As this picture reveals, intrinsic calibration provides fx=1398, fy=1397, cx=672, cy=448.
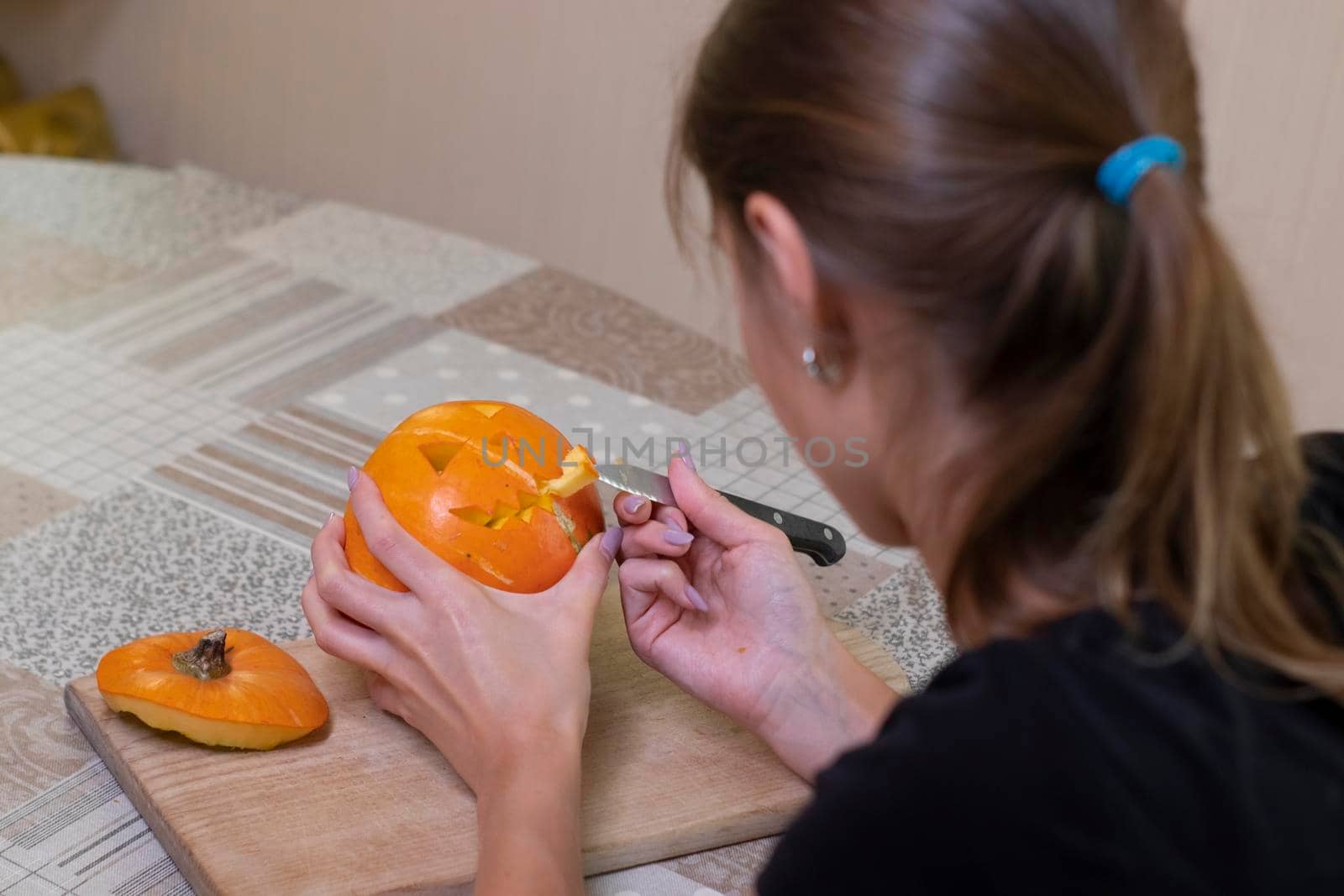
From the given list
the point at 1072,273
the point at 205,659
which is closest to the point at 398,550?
the point at 205,659

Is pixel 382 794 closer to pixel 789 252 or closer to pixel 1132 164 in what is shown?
pixel 789 252

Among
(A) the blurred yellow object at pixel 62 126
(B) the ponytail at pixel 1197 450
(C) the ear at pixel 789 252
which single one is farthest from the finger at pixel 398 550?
(A) the blurred yellow object at pixel 62 126

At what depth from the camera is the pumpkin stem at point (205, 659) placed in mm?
977

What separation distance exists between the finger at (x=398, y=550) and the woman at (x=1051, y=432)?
32 cm

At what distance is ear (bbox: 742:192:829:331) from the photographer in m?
0.71

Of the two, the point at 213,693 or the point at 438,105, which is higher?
the point at 438,105

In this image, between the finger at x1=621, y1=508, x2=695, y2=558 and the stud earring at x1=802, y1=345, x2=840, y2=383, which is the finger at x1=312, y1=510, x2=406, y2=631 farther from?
the stud earring at x1=802, y1=345, x2=840, y2=383

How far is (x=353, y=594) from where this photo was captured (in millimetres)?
979

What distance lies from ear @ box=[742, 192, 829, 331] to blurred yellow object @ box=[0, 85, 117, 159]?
88.4 inches

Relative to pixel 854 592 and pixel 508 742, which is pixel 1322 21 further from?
pixel 508 742

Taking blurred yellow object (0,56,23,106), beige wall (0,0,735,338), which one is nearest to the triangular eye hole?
beige wall (0,0,735,338)

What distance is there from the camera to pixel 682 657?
3.45ft

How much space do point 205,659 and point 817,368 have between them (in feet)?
1.62

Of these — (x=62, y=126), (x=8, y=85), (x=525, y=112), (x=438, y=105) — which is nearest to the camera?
(x=525, y=112)
